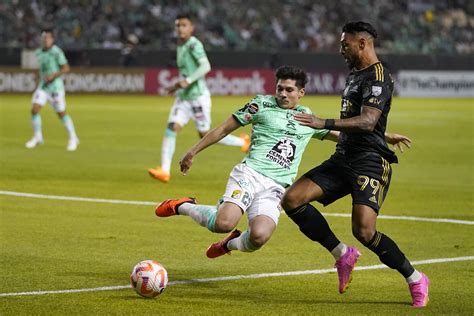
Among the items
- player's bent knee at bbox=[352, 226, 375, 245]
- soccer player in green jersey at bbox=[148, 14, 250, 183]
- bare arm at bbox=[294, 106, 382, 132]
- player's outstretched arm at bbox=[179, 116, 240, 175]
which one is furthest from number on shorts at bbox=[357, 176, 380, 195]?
soccer player in green jersey at bbox=[148, 14, 250, 183]

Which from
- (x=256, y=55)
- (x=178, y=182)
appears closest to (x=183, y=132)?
(x=178, y=182)

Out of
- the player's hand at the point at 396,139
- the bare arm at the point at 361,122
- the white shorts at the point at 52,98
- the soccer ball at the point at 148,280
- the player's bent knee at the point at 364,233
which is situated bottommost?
the white shorts at the point at 52,98

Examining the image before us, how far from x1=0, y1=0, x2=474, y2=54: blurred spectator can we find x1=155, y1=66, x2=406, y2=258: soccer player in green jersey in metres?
32.3

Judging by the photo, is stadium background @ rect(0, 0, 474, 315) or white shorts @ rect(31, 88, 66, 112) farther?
white shorts @ rect(31, 88, 66, 112)

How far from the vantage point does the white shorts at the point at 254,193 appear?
9031 mm

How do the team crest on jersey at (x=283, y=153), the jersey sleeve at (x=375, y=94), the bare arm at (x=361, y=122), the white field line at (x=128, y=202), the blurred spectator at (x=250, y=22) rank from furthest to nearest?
the blurred spectator at (x=250, y=22), the white field line at (x=128, y=202), the team crest on jersey at (x=283, y=153), the jersey sleeve at (x=375, y=94), the bare arm at (x=361, y=122)

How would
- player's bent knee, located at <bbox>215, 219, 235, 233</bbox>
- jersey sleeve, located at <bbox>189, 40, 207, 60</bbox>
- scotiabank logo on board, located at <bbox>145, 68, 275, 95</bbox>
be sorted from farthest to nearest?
scotiabank logo on board, located at <bbox>145, 68, 275, 95</bbox> < jersey sleeve, located at <bbox>189, 40, 207, 60</bbox> < player's bent knee, located at <bbox>215, 219, 235, 233</bbox>

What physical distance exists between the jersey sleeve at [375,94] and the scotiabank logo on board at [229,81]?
34.3 metres

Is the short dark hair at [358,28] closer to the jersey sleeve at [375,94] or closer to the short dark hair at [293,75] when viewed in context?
the jersey sleeve at [375,94]

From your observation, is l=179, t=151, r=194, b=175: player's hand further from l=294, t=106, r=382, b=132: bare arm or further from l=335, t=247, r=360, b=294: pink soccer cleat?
l=335, t=247, r=360, b=294: pink soccer cleat

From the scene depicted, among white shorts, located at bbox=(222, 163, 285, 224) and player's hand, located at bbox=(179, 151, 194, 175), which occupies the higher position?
player's hand, located at bbox=(179, 151, 194, 175)

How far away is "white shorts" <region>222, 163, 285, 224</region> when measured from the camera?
9.03m

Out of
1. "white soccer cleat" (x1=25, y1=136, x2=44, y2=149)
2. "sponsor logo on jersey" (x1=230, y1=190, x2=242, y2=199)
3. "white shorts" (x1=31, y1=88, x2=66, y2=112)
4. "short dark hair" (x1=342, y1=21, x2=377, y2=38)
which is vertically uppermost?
"short dark hair" (x1=342, y1=21, x2=377, y2=38)

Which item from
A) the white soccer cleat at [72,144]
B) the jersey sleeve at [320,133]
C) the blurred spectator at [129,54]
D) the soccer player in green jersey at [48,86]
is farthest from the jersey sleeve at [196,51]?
the blurred spectator at [129,54]
